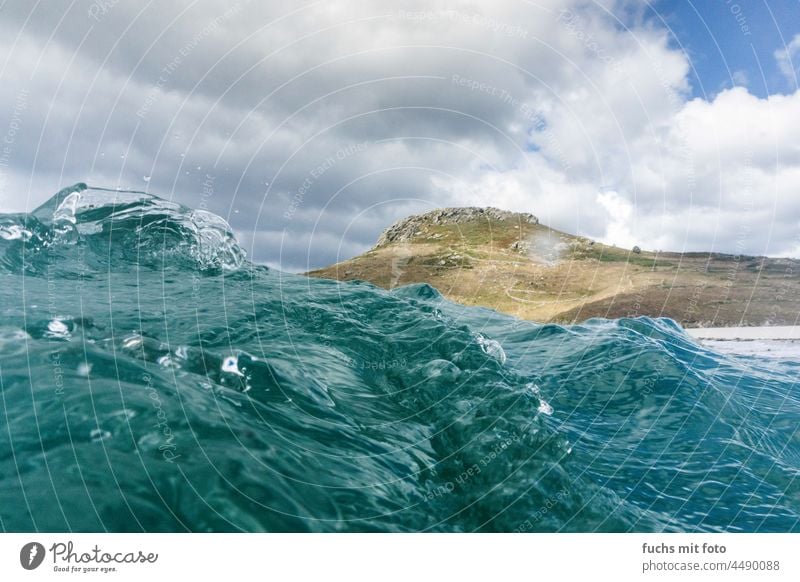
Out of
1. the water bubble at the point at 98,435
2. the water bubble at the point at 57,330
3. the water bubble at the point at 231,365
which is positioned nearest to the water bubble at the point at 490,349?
the water bubble at the point at 231,365

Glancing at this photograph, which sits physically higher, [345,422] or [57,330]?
[57,330]

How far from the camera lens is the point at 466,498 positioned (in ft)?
17.9

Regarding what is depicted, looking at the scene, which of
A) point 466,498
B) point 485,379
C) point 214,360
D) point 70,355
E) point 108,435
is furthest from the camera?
point 485,379

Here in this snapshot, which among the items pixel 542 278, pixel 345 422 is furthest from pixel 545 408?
pixel 542 278

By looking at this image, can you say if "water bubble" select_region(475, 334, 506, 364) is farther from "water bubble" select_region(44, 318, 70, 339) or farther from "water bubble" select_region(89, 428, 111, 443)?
"water bubble" select_region(44, 318, 70, 339)

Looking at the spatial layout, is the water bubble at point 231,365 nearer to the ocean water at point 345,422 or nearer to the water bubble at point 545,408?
the ocean water at point 345,422

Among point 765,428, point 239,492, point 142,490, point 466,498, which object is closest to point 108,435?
point 142,490

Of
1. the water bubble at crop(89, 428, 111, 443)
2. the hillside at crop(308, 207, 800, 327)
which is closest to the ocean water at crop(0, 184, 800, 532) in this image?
the water bubble at crop(89, 428, 111, 443)

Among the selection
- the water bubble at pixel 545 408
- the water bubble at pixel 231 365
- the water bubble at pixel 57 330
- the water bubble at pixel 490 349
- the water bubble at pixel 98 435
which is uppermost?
the water bubble at pixel 57 330

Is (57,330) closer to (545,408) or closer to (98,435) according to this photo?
(98,435)

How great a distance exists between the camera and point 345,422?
6.57 m

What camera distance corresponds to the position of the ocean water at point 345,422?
4.23m
